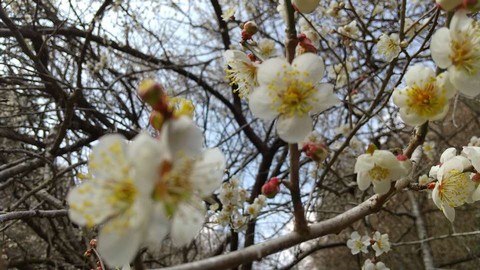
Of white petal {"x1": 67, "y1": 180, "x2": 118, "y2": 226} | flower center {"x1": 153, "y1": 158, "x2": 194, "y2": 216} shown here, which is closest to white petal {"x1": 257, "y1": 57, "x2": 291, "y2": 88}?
flower center {"x1": 153, "y1": 158, "x2": 194, "y2": 216}

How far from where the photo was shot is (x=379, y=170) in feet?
3.98

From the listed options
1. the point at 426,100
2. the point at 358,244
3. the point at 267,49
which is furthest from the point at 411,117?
the point at 358,244

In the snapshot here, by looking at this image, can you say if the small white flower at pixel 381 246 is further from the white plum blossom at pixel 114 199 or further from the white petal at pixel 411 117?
the white plum blossom at pixel 114 199

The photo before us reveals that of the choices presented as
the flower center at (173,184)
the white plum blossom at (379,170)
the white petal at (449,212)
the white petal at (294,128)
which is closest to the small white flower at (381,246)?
the white petal at (449,212)

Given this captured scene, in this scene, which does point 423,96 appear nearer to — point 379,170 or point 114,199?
point 379,170

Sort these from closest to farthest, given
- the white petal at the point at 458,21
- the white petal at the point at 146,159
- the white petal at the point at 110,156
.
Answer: the white petal at the point at 146,159 → the white petal at the point at 110,156 → the white petal at the point at 458,21

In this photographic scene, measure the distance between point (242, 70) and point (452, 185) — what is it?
690 mm

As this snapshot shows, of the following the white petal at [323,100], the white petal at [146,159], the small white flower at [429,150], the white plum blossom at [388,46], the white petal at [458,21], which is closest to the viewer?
the white petal at [146,159]

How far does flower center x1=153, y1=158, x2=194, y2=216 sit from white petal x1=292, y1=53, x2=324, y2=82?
369mm

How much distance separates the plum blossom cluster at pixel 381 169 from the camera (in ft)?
3.73

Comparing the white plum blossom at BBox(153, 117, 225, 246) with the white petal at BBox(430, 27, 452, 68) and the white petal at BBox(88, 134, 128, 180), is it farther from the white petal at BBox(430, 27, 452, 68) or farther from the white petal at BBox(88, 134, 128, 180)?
the white petal at BBox(430, 27, 452, 68)

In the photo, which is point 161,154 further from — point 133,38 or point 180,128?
point 133,38

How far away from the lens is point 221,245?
4.71 meters

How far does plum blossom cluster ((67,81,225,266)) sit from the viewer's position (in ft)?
2.28
